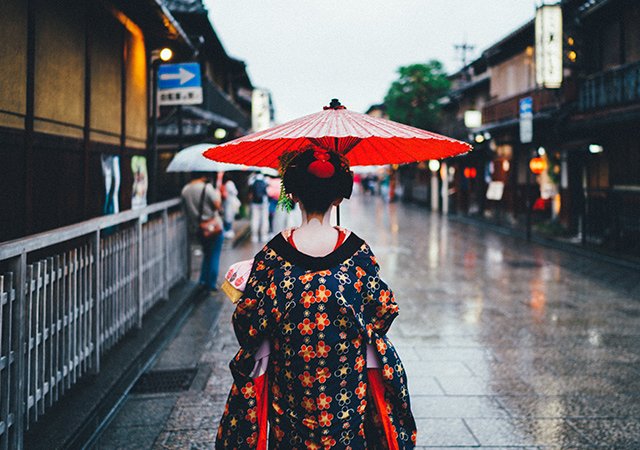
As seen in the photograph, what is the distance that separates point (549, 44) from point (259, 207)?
10.4m

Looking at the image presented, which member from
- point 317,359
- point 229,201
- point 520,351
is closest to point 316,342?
point 317,359

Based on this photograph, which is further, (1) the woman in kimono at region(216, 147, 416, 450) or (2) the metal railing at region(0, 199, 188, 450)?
(2) the metal railing at region(0, 199, 188, 450)

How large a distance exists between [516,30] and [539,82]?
654 cm

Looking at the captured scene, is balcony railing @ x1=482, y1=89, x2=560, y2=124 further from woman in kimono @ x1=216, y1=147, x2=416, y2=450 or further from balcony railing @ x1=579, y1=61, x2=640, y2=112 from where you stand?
woman in kimono @ x1=216, y1=147, x2=416, y2=450

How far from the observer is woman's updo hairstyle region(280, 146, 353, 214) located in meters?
2.52

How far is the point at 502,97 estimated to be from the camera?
84.8 feet

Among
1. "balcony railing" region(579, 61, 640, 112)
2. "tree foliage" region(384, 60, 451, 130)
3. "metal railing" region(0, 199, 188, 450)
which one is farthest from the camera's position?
"tree foliage" region(384, 60, 451, 130)

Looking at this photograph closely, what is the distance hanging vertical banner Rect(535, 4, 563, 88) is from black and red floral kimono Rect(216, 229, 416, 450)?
1609 cm

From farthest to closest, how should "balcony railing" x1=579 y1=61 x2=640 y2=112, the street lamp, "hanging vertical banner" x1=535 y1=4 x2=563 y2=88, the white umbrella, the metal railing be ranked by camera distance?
1. "hanging vertical banner" x1=535 y1=4 x2=563 y2=88
2. "balcony railing" x1=579 y1=61 x2=640 y2=112
3. the street lamp
4. the white umbrella
5. the metal railing

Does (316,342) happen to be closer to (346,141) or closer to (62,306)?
(346,141)

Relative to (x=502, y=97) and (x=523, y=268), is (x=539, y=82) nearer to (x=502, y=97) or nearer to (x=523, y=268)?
(x=523, y=268)

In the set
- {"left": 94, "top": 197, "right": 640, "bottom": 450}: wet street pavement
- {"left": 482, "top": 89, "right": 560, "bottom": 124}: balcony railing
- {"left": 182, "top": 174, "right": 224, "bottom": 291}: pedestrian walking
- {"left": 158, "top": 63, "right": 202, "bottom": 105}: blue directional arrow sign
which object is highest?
{"left": 482, "top": 89, "right": 560, "bottom": 124}: balcony railing

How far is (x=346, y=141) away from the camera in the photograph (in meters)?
3.29

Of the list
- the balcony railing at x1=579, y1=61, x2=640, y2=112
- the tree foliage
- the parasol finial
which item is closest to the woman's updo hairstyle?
the parasol finial
